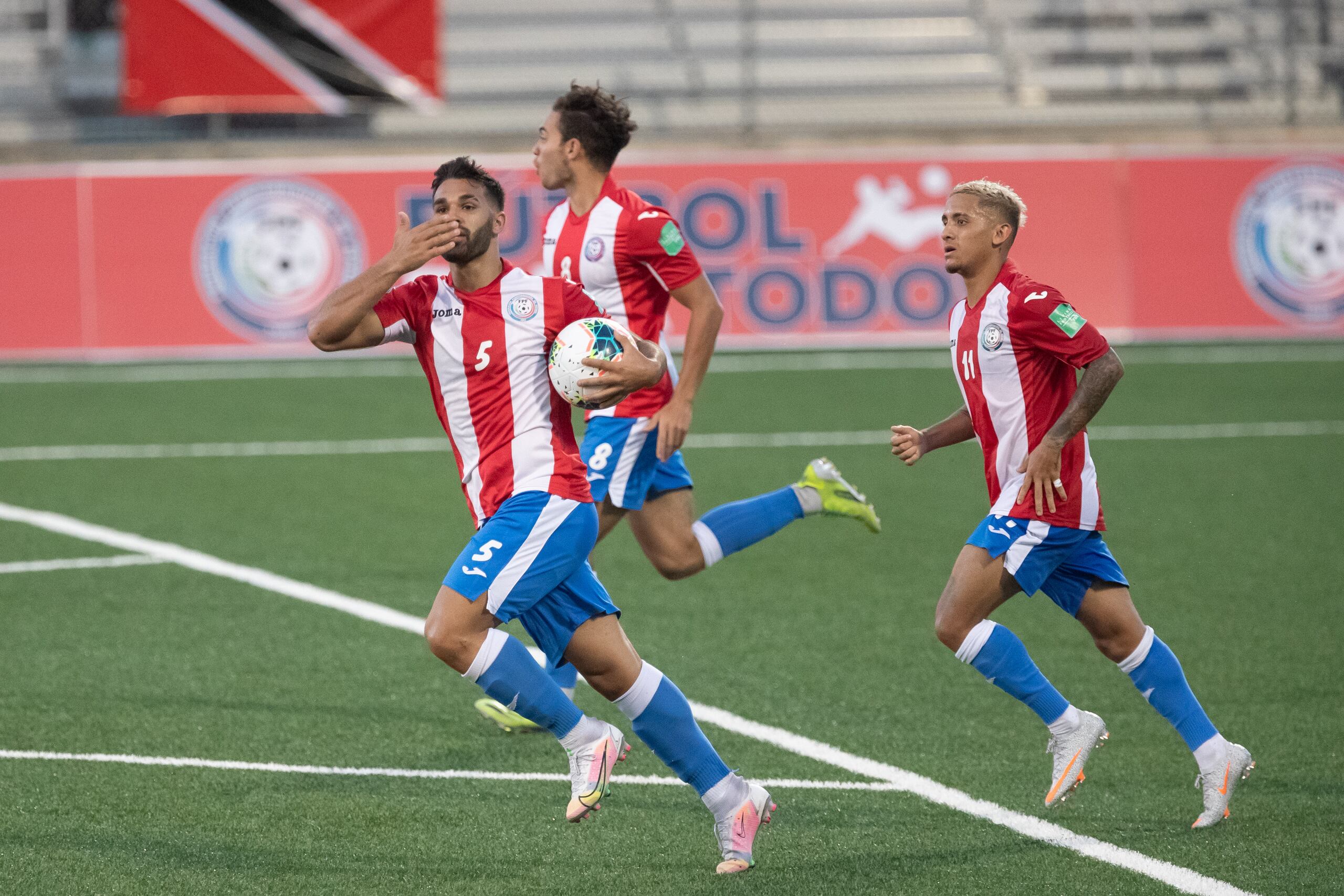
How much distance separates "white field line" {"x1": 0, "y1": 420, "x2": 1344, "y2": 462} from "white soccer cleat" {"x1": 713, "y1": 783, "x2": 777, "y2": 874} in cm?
721

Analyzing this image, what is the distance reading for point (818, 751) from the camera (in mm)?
5488

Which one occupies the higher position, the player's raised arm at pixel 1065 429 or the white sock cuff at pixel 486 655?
the player's raised arm at pixel 1065 429

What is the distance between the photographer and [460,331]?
15.1 feet

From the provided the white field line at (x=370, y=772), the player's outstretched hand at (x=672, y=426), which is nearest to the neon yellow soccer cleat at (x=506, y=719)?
the white field line at (x=370, y=772)

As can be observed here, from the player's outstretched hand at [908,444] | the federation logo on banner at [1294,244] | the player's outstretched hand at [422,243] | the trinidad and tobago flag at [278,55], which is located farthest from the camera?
the trinidad and tobago flag at [278,55]

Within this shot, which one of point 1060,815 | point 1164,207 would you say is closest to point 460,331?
point 1060,815

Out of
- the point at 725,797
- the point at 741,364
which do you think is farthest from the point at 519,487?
the point at 741,364

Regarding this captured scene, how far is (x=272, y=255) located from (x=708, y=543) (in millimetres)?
10139

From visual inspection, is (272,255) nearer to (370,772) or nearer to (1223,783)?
(370,772)

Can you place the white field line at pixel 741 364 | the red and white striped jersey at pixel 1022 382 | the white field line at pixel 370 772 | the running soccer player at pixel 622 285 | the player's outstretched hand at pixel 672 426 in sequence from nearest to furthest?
the red and white striped jersey at pixel 1022 382
the white field line at pixel 370 772
the player's outstretched hand at pixel 672 426
the running soccer player at pixel 622 285
the white field line at pixel 741 364

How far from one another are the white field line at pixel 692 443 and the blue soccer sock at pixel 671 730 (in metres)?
7.17

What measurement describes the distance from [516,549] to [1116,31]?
17881 mm

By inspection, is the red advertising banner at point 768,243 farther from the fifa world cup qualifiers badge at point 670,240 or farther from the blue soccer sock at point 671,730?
the blue soccer sock at point 671,730

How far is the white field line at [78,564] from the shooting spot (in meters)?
8.27
